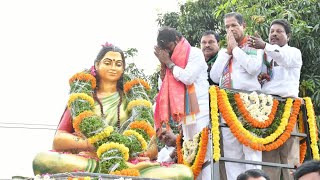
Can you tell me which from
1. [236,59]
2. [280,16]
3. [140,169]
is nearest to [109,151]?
[140,169]

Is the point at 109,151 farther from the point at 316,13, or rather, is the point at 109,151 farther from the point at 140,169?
the point at 316,13

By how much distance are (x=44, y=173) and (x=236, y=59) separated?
2511mm

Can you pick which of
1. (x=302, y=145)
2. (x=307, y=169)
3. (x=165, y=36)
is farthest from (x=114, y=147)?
(x=307, y=169)

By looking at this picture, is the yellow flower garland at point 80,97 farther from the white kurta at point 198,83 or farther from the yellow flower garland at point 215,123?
the yellow flower garland at point 215,123

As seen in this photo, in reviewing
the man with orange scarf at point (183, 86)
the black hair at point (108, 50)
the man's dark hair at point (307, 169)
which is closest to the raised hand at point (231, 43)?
the man with orange scarf at point (183, 86)

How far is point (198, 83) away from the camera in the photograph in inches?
359

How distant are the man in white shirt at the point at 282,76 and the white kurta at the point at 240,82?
0.50 ft

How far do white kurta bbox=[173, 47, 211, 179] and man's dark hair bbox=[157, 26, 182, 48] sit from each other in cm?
29

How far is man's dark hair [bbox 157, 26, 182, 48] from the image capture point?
9227 mm

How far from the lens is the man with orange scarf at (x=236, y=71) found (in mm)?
8703

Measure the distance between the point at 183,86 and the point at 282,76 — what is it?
116 cm

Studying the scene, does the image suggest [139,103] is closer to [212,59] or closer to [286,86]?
[212,59]

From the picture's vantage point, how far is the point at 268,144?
8.75 m

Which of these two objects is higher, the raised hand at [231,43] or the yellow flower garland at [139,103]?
Answer: the raised hand at [231,43]
